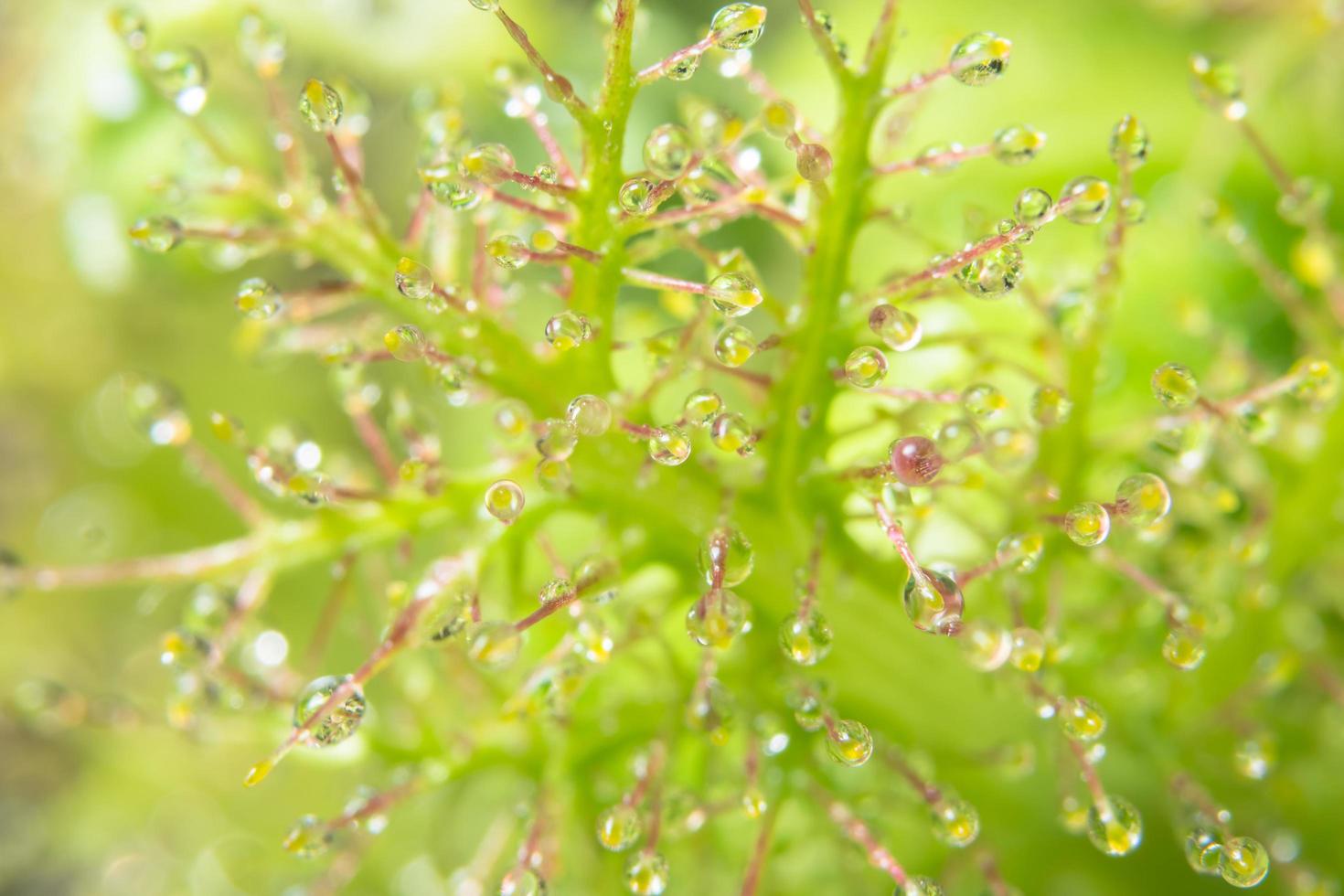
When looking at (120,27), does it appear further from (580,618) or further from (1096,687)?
(1096,687)

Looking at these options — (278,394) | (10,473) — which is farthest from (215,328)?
(10,473)

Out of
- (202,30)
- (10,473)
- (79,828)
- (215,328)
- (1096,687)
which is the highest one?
(202,30)

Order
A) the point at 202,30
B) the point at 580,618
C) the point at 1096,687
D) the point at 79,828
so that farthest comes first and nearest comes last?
the point at 79,828, the point at 202,30, the point at 1096,687, the point at 580,618

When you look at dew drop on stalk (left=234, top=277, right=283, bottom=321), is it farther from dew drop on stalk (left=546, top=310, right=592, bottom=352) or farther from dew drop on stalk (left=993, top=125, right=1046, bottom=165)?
dew drop on stalk (left=993, top=125, right=1046, bottom=165)

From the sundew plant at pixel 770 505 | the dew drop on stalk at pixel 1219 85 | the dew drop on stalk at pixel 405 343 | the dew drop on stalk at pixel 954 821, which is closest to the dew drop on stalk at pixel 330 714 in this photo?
the sundew plant at pixel 770 505

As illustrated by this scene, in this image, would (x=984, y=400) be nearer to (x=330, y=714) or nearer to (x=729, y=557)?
(x=729, y=557)

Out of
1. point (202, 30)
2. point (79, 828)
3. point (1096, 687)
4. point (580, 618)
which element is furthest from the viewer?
point (79, 828)

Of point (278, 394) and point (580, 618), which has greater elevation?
point (580, 618)
